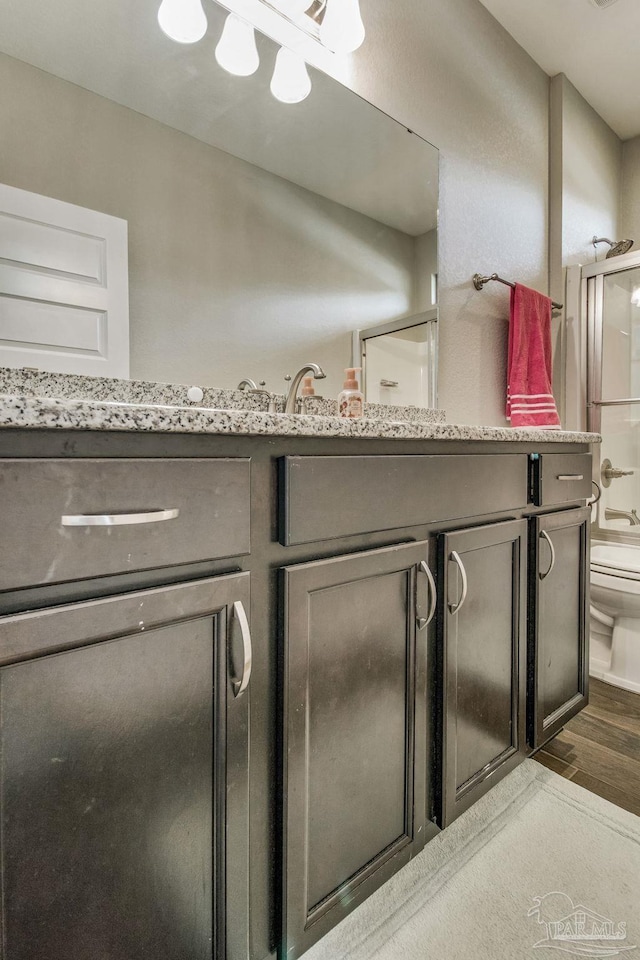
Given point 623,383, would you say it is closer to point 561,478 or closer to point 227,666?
point 561,478

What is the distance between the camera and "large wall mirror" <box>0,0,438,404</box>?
1004mm

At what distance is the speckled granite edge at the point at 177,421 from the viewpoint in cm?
48

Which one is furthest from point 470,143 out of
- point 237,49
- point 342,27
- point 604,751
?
point 604,751

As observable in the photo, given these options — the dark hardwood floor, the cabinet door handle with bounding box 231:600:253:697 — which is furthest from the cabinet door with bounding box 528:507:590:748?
the cabinet door handle with bounding box 231:600:253:697

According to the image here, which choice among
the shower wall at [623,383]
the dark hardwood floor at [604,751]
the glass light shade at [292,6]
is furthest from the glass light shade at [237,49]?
the dark hardwood floor at [604,751]

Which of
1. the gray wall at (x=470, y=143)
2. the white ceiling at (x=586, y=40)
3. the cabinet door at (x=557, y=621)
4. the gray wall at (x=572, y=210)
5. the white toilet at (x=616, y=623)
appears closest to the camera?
the cabinet door at (x=557, y=621)

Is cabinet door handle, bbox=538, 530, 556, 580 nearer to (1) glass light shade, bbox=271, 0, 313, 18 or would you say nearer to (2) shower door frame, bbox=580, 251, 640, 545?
(2) shower door frame, bbox=580, 251, 640, 545

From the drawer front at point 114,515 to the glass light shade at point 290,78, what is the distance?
129cm

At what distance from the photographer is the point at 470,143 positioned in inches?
75.4

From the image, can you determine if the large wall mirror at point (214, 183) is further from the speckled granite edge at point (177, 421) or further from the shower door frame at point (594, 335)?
the shower door frame at point (594, 335)

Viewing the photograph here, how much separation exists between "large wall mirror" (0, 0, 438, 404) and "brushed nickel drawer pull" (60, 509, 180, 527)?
0.62 m

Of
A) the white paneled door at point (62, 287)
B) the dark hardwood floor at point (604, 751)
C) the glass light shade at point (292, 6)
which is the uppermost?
the glass light shade at point (292, 6)

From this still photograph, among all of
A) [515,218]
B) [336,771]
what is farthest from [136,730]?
[515,218]

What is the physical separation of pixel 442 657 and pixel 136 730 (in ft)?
2.03
